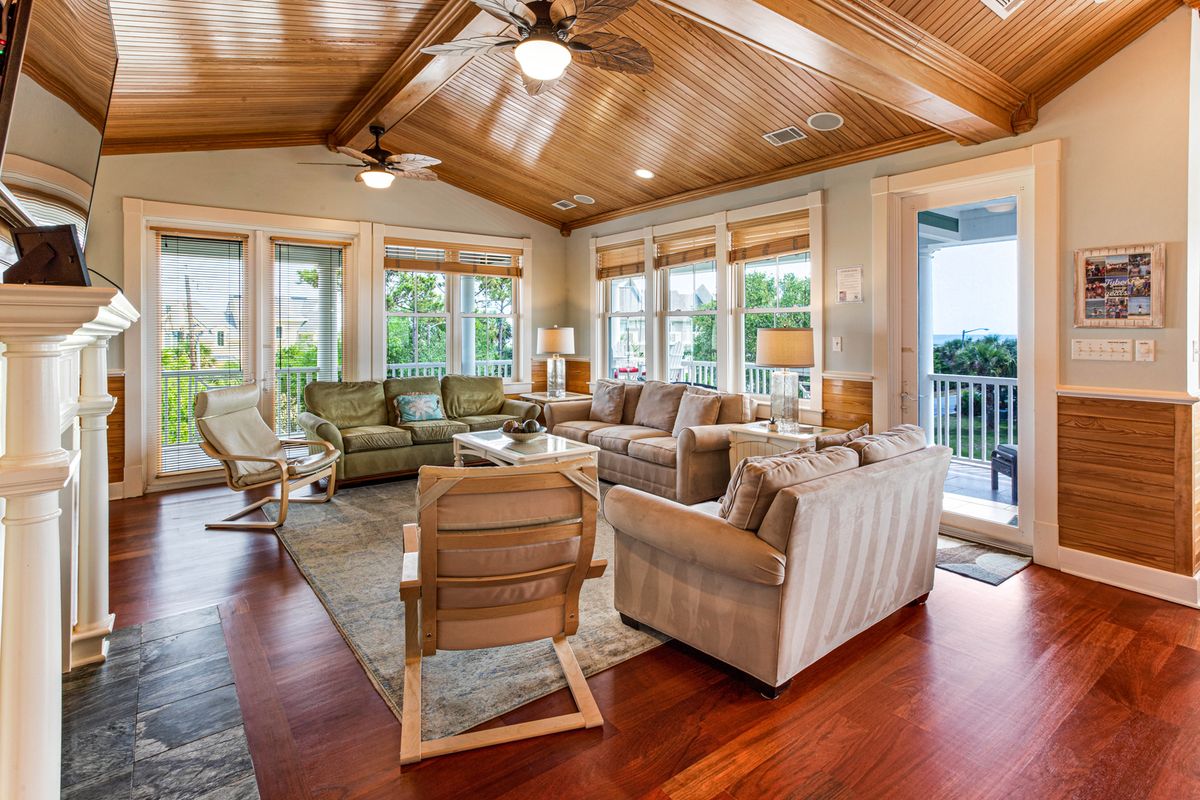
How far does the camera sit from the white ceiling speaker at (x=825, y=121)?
3938mm

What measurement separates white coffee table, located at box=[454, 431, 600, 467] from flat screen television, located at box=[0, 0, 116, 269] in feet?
9.10

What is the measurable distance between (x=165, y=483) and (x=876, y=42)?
6050 mm

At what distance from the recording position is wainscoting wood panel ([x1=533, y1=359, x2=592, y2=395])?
7.21 metres

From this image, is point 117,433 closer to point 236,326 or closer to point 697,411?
point 236,326

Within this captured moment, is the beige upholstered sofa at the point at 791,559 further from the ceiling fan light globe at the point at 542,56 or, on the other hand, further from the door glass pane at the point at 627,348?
the door glass pane at the point at 627,348

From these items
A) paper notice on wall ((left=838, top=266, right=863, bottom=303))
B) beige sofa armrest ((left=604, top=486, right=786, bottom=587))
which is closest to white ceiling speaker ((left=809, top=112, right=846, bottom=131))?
paper notice on wall ((left=838, top=266, right=863, bottom=303))

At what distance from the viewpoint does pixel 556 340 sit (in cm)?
666

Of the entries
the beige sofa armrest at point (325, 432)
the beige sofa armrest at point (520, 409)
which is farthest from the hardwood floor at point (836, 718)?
the beige sofa armrest at point (520, 409)

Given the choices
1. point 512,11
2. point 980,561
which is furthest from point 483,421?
point 980,561

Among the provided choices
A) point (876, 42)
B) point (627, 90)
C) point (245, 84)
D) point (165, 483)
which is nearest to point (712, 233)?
point (627, 90)

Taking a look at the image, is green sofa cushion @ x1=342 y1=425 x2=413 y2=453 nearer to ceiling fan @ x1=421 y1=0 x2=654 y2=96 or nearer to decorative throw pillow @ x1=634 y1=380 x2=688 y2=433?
decorative throw pillow @ x1=634 y1=380 x2=688 y2=433

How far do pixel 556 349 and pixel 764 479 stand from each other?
4698mm

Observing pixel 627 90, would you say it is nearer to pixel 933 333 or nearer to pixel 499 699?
pixel 933 333

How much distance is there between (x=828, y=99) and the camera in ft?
12.4
